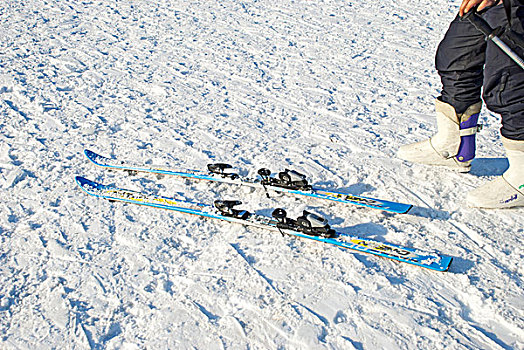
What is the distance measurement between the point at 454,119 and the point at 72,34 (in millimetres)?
5752

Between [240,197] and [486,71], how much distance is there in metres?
1.78

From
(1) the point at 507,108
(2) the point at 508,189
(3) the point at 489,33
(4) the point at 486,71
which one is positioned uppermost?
(3) the point at 489,33

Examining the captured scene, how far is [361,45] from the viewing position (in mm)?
6020

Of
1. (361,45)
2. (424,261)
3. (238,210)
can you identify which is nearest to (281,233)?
(238,210)

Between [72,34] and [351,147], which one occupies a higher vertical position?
[351,147]

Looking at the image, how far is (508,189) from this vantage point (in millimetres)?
2781

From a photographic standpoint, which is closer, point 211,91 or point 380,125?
point 380,125

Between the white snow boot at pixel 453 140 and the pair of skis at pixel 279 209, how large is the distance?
650 mm

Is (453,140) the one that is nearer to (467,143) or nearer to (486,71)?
(467,143)

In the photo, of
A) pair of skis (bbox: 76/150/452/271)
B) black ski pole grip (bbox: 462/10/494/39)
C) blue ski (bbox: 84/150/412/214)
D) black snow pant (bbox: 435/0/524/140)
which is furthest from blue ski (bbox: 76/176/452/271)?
black ski pole grip (bbox: 462/10/494/39)

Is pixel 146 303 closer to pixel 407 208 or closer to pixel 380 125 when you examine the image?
pixel 407 208

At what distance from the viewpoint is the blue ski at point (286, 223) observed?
7.85 feet

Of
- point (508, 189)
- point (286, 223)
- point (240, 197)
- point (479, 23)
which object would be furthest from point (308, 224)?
point (479, 23)

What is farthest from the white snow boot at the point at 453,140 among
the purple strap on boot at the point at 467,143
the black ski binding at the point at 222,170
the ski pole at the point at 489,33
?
the black ski binding at the point at 222,170
